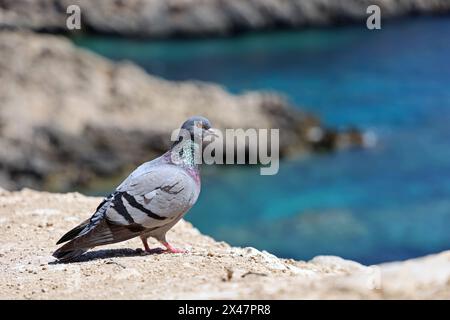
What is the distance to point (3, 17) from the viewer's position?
33062 millimetres

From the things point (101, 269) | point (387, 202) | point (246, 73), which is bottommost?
point (101, 269)

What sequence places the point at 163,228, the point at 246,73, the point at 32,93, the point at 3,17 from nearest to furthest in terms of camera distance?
the point at 163,228
the point at 32,93
the point at 3,17
the point at 246,73

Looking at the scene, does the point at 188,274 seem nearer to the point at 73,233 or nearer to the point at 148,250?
the point at 148,250

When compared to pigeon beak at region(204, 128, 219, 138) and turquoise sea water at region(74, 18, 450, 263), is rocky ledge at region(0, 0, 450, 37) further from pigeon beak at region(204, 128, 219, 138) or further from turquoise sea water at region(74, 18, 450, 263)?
pigeon beak at region(204, 128, 219, 138)

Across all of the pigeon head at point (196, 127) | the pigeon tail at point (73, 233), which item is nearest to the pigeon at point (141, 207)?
the pigeon tail at point (73, 233)

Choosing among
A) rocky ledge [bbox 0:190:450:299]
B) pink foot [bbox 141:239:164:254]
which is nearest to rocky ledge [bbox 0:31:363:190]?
rocky ledge [bbox 0:190:450:299]

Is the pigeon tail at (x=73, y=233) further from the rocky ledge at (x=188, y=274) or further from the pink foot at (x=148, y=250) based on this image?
the pink foot at (x=148, y=250)

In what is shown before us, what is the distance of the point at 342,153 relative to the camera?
2662cm

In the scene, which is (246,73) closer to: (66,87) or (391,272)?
(66,87)

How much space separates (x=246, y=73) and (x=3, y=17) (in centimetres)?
1053

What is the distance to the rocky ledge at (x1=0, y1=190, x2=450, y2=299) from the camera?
529 centimetres

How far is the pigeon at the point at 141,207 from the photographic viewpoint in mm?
6508

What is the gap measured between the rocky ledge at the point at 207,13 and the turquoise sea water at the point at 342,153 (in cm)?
73
